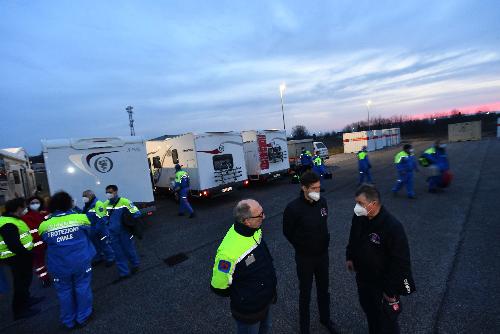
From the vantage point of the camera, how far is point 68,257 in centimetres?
374

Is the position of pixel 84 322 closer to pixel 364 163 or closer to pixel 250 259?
pixel 250 259

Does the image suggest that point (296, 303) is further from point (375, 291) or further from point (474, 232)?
point (474, 232)

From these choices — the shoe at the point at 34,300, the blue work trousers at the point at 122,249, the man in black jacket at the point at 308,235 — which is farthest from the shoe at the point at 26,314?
the man in black jacket at the point at 308,235

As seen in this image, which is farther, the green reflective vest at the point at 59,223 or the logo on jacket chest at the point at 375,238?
the green reflective vest at the point at 59,223

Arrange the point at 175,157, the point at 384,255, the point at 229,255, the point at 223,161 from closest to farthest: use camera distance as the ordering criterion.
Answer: the point at 229,255, the point at 384,255, the point at 223,161, the point at 175,157

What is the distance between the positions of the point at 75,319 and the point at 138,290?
104cm

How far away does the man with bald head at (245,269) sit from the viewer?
2.24 m

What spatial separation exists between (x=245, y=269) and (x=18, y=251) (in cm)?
402

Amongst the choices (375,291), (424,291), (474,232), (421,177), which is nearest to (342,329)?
(375,291)

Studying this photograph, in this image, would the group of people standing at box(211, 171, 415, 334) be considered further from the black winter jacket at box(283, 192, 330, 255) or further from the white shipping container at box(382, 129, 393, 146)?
the white shipping container at box(382, 129, 393, 146)

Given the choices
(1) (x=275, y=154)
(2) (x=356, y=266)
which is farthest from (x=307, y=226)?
(1) (x=275, y=154)

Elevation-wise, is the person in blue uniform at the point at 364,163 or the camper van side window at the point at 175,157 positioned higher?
the camper van side window at the point at 175,157

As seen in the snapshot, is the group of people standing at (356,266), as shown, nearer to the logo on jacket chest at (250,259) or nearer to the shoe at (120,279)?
the logo on jacket chest at (250,259)

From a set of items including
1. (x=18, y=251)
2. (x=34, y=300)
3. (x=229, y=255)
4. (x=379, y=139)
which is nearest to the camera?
(x=229, y=255)
